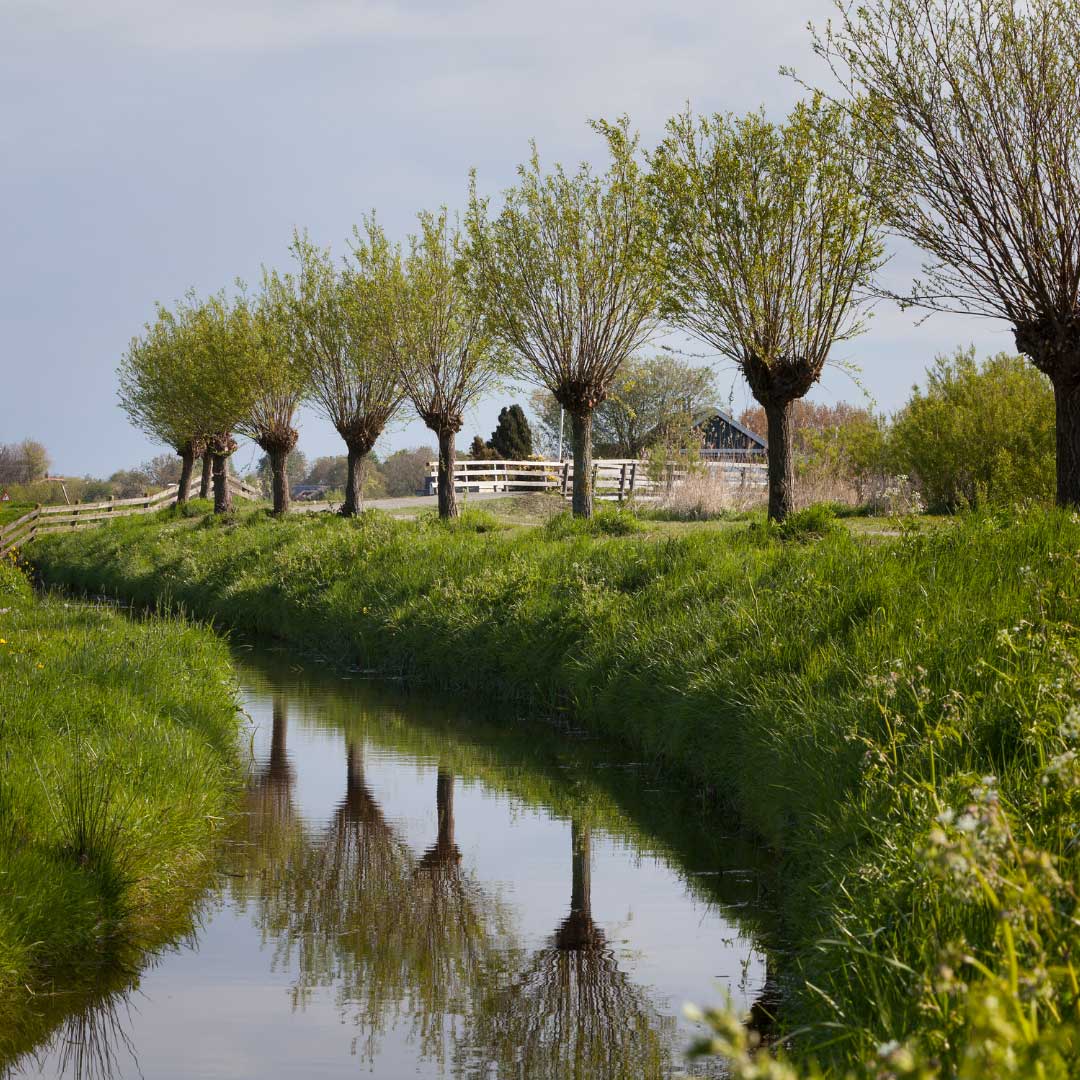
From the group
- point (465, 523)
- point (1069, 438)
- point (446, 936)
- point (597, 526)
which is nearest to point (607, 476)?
point (465, 523)

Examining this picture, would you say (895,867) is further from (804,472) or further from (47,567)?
(47,567)

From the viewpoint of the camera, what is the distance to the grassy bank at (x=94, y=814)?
22.2 feet

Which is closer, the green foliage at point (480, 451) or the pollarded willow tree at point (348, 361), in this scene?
the pollarded willow tree at point (348, 361)

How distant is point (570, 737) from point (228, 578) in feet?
53.0

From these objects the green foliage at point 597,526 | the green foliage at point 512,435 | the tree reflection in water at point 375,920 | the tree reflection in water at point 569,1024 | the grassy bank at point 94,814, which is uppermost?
the green foliage at point 512,435

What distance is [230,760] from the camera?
12.0 meters

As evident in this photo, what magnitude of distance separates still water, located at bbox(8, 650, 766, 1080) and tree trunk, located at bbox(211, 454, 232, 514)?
32599 millimetres

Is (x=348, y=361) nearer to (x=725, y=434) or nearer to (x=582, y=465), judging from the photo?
(x=582, y=465)

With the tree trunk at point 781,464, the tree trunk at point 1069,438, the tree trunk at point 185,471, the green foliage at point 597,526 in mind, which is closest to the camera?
the tree trunk at point 1069,438

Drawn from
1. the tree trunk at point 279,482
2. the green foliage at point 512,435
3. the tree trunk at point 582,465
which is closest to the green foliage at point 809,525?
A: the tree trunk at point 582,465

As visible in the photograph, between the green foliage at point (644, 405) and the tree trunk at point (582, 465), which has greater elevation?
the green foliage at point (644, 405)

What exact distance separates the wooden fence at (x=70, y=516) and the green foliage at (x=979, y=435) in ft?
93.3

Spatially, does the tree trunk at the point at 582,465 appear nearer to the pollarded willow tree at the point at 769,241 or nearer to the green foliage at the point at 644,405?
the pollarded willow tree at the point at 769,241

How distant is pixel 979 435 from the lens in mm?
26906
